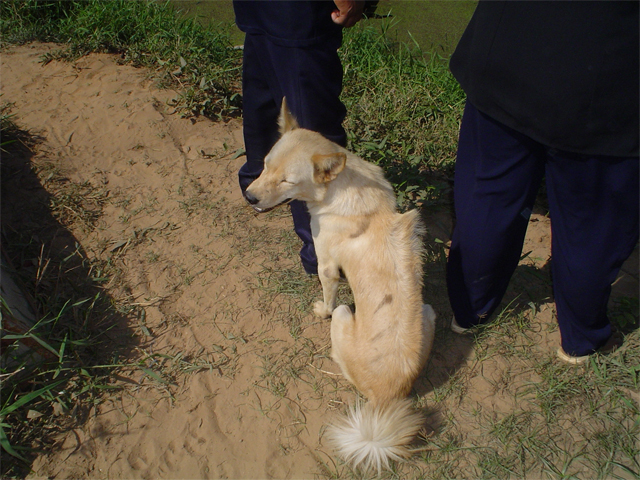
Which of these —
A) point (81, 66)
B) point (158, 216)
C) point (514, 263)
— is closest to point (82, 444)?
point (158, 216)

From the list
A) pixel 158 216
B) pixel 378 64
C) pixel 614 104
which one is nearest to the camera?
pixel 614 104

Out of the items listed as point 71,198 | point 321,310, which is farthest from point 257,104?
point 71,198

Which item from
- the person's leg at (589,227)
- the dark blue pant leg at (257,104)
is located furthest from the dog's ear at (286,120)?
the person's leg at (589,227)

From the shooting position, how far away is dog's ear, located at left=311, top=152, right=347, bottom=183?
79.4 inches

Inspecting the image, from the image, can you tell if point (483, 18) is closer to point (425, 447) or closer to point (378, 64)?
point (425, 447)

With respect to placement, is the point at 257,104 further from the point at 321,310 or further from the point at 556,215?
the point at 556,215

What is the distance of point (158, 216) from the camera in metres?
3.23

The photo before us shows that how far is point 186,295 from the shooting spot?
2.79 metres

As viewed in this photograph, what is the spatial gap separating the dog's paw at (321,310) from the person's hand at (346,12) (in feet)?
5.07

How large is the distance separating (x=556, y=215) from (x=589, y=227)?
15 cm

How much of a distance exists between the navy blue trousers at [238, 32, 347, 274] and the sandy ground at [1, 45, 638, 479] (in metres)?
0.51

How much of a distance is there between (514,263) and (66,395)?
96.2 inches

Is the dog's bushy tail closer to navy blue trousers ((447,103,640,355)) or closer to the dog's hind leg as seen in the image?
the dog's hind leg

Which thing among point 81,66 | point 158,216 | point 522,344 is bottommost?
point 522,344
